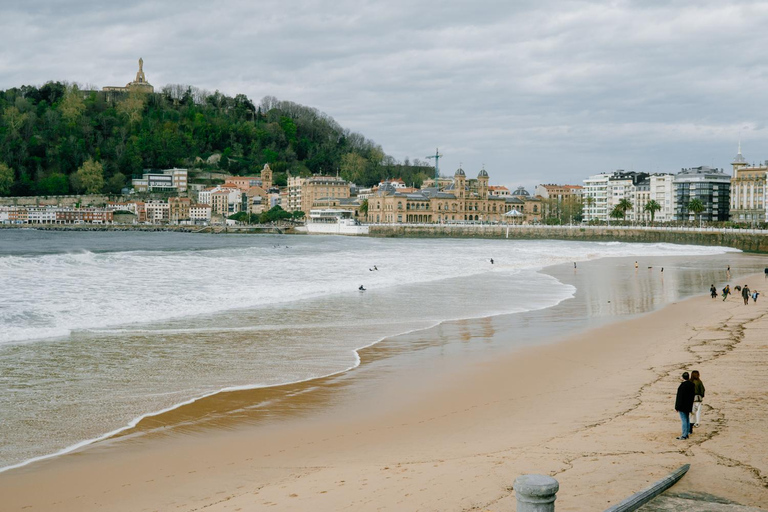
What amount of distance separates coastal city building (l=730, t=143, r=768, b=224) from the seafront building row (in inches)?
5.9

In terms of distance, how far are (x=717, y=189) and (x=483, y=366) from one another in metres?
117

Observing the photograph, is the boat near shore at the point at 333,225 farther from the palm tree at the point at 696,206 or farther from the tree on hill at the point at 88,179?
the tree on hill at the point at 88,179

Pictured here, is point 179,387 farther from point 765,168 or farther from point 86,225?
point 86,225

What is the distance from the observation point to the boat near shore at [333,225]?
387 ft

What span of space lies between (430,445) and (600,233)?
86.5m

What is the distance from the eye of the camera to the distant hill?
16275cm

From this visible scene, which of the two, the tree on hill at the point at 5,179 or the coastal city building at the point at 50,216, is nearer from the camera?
the coastal city building at the point at 50,216

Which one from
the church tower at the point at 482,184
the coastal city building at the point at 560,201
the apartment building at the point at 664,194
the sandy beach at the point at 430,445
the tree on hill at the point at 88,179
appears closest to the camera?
the sandy beach at the point at 430,445

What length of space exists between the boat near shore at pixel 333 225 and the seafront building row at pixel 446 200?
12.3 ft

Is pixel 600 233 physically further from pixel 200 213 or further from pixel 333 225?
pixel 200 213

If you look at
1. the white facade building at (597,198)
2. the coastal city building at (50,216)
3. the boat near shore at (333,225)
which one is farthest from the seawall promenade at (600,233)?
the coastal city building at (50,216)

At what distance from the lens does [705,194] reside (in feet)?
377

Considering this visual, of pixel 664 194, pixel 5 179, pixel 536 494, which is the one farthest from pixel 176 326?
pixel 5 179

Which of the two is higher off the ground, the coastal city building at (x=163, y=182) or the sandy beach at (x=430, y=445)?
the coastal city building at (x=163, y=182)
